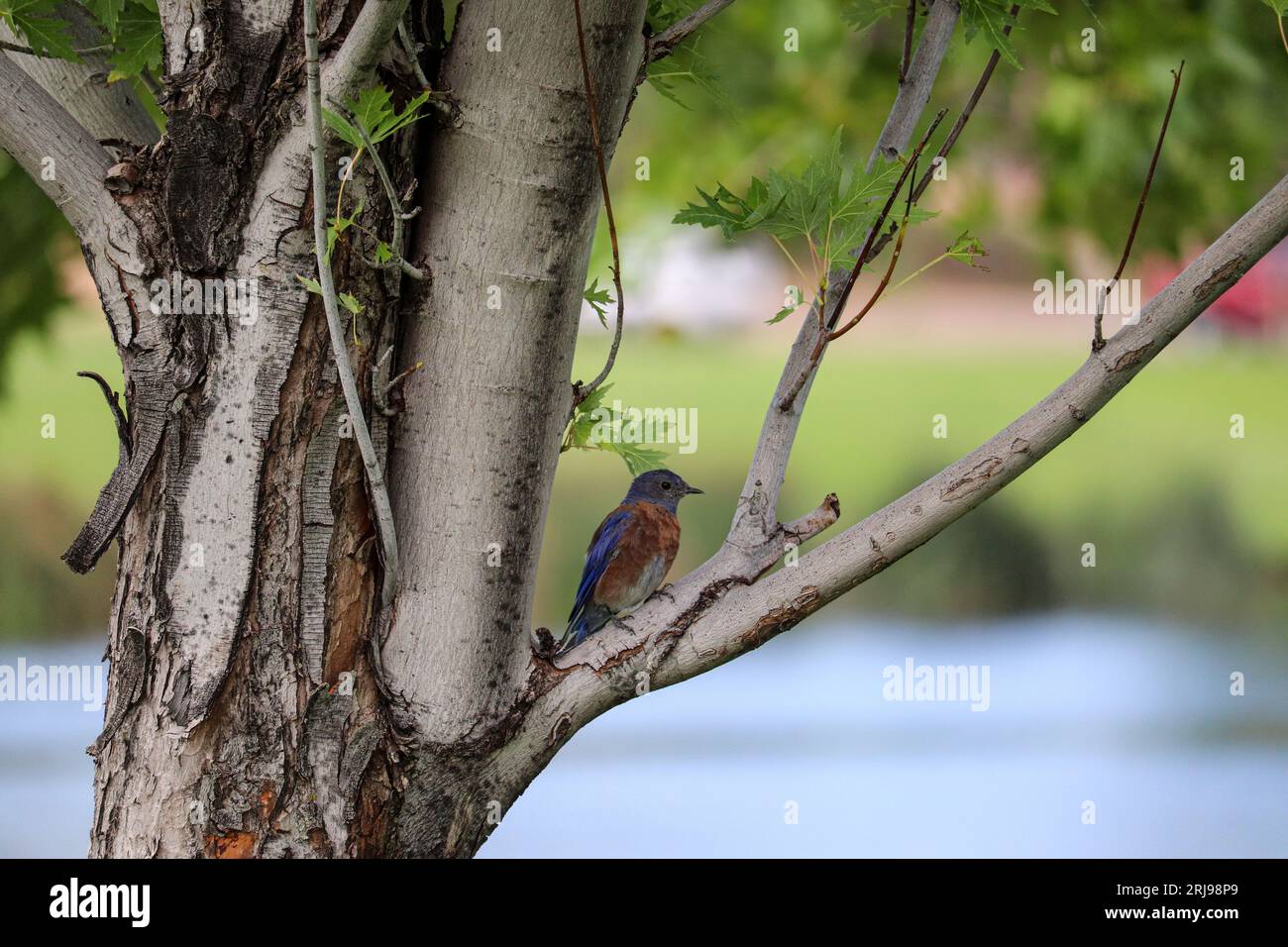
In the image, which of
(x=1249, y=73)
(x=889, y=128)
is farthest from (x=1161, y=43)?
(x=889, y=128)

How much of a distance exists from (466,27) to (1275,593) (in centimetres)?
1126

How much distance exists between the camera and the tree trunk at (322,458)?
185 centimetres

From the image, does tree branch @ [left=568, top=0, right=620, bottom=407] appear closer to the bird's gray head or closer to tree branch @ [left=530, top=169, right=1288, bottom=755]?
tree branch @ [left=530, top=169, right=1288, bottom=755]

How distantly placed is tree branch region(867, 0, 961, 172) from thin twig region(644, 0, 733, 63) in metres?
0.40

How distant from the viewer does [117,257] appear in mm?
1899

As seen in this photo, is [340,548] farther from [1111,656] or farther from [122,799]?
[1111,656]

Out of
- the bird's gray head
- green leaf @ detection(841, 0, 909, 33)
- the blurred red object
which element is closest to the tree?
green leaf @ detection(841, 0, 909, 33)

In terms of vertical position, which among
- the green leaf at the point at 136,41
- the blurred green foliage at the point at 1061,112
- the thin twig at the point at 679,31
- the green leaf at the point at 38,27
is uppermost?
the blurred green foliage at the point at 1061,112

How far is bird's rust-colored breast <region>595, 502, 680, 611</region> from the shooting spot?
3318mm

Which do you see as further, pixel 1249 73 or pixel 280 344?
pixel 1249 73

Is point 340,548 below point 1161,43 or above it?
below

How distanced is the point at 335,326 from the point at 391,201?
0.64 ft

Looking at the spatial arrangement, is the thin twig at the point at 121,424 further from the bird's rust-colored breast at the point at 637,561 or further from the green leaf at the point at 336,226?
the bird's rust-colored breast at the point at 637,561

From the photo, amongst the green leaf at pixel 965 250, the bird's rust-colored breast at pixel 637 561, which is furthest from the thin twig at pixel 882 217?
the bird's rust-colored breast at pixel 637 561
